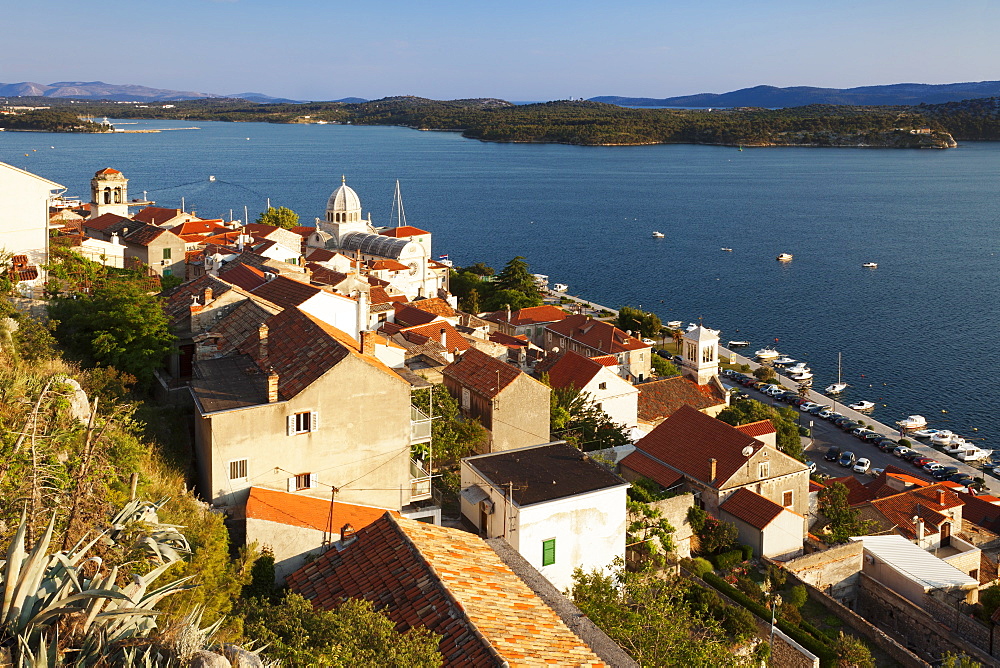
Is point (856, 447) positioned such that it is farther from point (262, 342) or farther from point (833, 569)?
point (262, 342)

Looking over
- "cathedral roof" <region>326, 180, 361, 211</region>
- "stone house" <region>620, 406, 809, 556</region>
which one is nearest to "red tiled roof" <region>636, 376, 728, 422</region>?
"stone house" <region>620, 406, 809, 556</region>

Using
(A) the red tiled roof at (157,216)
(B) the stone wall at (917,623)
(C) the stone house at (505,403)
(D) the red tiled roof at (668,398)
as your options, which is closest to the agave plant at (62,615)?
(C) the stone house at (505,403)

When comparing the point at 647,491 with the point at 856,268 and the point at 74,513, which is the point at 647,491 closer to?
the point at 74,513

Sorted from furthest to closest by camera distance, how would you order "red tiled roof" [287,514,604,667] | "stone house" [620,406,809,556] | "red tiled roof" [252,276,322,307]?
"stone house" [620,406,809,556]
"red tiled roof" [252,276,322,307]
"red tiled roof" [287,514,604,667]

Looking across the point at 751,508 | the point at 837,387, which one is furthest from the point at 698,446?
the point at 837,387

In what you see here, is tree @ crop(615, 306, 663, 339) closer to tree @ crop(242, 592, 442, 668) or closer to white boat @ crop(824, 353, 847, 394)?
white boat @ crop(824, 353, 847, 394)

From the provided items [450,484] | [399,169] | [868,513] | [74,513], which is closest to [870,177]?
[399,169]

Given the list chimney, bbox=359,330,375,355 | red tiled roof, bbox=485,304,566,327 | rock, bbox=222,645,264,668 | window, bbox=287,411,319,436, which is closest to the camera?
rock, bbox=222,645,264,668

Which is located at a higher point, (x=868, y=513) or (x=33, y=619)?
(x=33, y=619)
